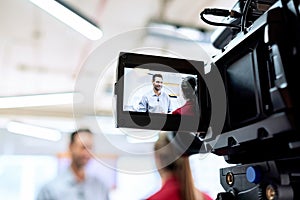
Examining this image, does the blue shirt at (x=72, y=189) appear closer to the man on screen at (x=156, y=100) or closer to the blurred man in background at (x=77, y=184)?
the blurred man in background at (x=77, y=184)

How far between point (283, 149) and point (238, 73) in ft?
0.73

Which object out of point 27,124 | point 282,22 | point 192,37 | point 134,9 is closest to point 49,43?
point 134,9

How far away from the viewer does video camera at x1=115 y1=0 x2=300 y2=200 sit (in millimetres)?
702

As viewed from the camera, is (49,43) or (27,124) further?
(27,124)

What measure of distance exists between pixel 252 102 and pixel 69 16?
1.75 m

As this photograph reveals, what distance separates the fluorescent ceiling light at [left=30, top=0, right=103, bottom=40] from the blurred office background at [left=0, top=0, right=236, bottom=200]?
10cm

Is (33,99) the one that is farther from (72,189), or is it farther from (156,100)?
(156,100)

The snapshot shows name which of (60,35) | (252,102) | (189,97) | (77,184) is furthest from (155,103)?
(60,35)

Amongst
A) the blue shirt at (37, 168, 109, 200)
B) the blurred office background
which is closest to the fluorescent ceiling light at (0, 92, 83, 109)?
the blurred office background

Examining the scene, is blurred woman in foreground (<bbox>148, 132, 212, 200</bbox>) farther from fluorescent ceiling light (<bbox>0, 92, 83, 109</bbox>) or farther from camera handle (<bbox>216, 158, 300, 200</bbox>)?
fluorescent ceiling light (<bbox>0, 92, 83, 109</bbox>)

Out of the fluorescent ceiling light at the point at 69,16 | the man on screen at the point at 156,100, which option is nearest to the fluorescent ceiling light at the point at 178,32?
the fluorescent ceiling light at the point at 69,16

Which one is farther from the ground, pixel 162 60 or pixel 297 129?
pixel 162 60

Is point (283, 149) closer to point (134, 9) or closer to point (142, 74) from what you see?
point (142, 74)

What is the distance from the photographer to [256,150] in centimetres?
92
